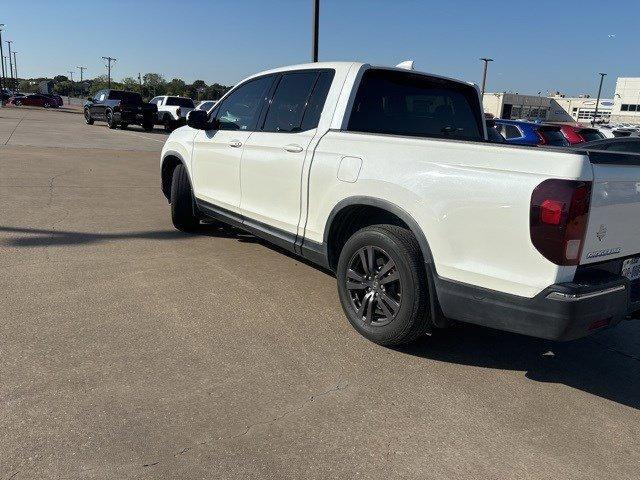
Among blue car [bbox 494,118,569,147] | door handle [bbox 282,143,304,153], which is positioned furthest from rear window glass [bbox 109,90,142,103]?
door handle [bbox 282,143,304,153]

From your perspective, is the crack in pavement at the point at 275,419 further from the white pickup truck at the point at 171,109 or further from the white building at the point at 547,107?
the white building at the point at 547,107

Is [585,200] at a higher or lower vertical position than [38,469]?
higher

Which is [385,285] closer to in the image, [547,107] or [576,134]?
[576,134]

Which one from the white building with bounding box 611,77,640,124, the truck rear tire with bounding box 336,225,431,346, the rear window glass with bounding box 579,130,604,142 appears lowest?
the truck rear tire with bounding box 336,225,431,346

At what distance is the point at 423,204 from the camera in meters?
3.18

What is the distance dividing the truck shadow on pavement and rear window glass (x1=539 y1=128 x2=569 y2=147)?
10058mm

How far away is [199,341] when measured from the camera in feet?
11.9

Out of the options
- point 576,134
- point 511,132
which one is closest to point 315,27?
point 511,132

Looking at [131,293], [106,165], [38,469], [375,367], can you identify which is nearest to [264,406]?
[375,367]

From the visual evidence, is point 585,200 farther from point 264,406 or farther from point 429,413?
point 264,406

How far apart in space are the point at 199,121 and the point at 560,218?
386 centimetres

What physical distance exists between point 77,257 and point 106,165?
26.4ft

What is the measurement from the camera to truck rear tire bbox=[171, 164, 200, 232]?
6129 mm

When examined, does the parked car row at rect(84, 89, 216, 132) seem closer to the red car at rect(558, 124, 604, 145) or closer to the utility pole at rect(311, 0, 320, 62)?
the utility pole at rect(311, 0, 320, 62)
